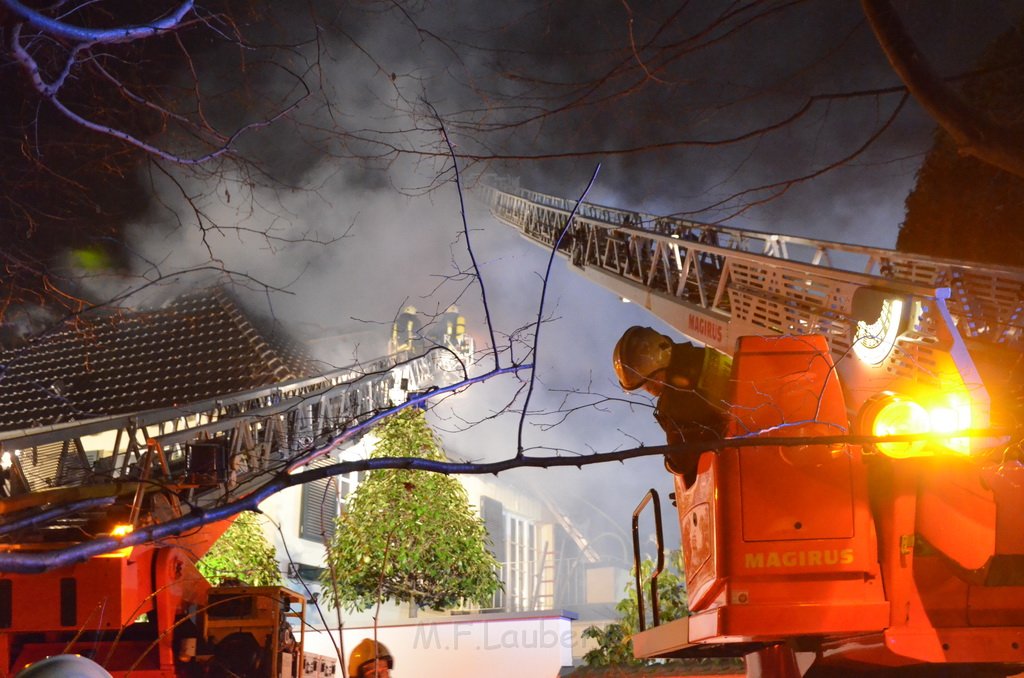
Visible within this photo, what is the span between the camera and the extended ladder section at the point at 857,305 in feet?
14.2

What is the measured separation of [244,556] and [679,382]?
10.3 m

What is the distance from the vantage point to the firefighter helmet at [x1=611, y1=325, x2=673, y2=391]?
477 centimetres

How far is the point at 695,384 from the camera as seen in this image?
4590 mm

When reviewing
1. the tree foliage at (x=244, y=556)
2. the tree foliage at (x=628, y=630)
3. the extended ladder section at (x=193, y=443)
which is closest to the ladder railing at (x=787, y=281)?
the extended ladder section at (x=193, y=443)

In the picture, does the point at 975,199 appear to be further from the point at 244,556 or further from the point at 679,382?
the point at 244,556

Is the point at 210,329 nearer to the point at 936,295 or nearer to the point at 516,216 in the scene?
the point at 516,216

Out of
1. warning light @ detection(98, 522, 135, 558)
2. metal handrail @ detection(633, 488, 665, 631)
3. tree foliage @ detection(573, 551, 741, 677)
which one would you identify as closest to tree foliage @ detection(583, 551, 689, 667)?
tree foliage @ detection(573, 551, 741, 677)

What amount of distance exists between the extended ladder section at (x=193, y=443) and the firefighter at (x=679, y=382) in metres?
1.71

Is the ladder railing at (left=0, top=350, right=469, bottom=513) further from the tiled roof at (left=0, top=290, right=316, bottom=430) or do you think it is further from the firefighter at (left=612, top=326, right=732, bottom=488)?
the firefighter at (left=612, top=326, right=732, bottom=488)

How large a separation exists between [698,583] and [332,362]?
1892 cm

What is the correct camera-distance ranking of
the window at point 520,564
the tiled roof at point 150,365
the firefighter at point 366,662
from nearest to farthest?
the firefighter at point 366,662 → the tiled roof at point 150,365 → the window at point 520,564

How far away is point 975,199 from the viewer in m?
13.4

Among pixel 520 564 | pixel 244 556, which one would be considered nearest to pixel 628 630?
pixel 244 556

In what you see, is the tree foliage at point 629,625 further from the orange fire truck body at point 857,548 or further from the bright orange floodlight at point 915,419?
the bright orange floodlight at point 915,419
